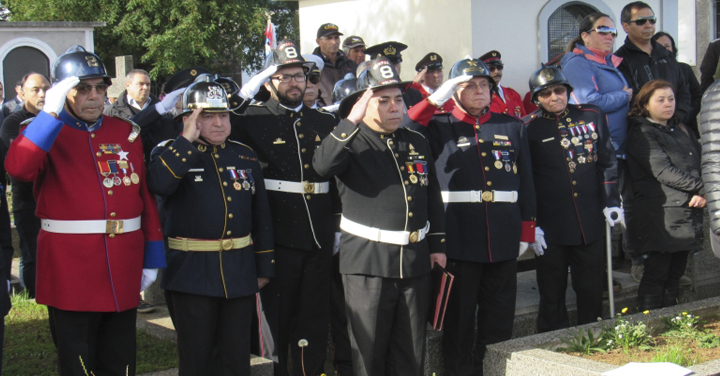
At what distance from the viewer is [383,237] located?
4.27 m

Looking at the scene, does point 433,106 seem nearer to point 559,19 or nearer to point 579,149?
point 579,149

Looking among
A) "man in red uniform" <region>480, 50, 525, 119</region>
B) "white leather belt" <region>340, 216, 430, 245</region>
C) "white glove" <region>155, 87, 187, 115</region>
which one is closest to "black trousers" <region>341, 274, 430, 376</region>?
"white leather belt" <region>340, 216, 430, 245</region>

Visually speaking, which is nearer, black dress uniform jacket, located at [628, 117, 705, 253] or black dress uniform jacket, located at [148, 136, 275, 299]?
black dress uniform jacket, located at [148, 136, 275, 299]

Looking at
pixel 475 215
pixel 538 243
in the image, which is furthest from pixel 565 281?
pixel 475 215

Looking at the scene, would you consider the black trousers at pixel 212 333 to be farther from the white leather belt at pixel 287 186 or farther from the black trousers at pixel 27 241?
the black trousers at pixel 27 241

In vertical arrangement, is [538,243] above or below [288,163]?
below

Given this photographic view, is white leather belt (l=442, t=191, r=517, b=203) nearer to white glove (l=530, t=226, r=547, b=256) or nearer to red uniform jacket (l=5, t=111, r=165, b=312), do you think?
white glove (l=530, t=226, r=547, b=256)

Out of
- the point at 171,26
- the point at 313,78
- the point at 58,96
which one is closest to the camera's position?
the point at 58,96

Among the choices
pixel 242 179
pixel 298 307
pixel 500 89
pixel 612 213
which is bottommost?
pixel 298 307

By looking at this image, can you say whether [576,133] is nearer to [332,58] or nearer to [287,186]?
[287,186]

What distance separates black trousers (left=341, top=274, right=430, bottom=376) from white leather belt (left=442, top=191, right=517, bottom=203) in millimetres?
771

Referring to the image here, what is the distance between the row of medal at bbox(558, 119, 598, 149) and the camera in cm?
562

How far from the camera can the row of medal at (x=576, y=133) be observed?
562 cm

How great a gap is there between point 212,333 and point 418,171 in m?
1.46
